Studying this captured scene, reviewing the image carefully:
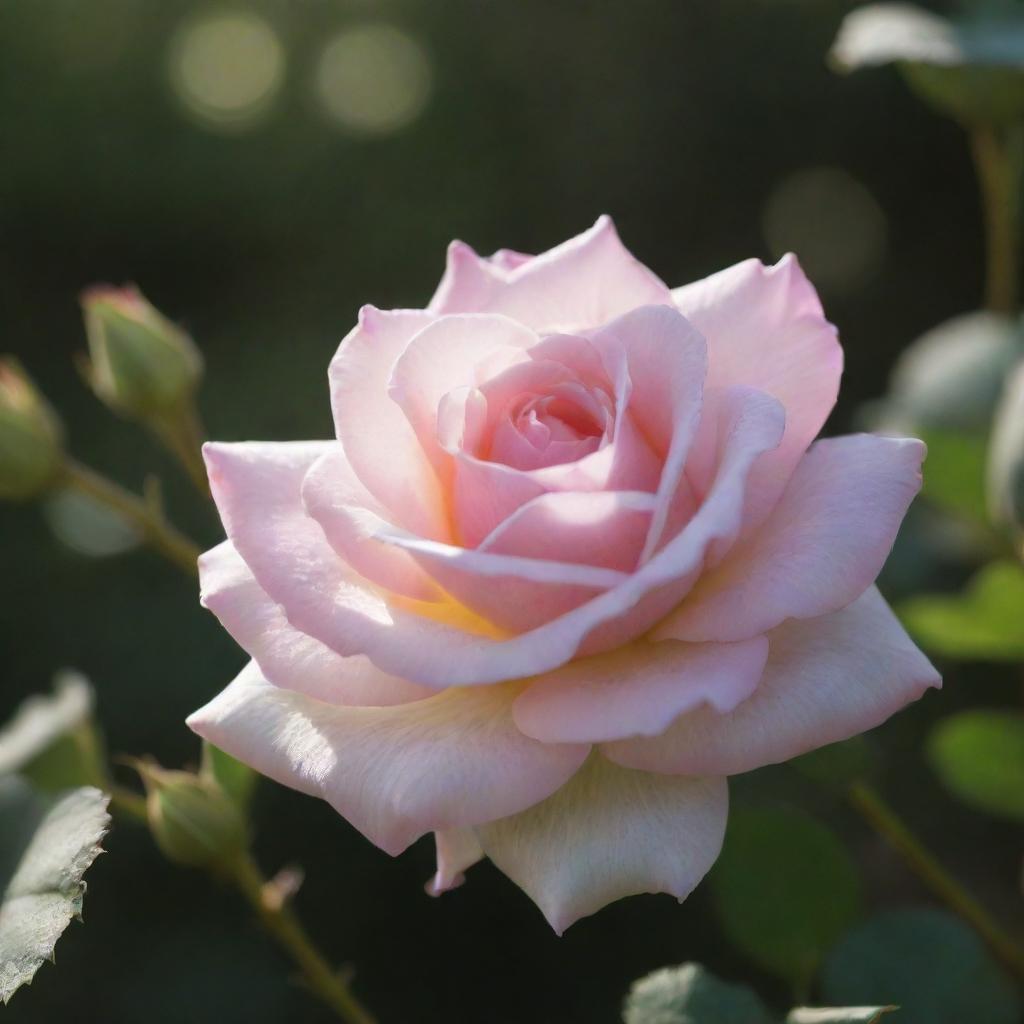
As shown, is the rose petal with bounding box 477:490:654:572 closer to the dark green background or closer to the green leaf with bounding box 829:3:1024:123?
the green leaf with bounding box 829:3:1024:123

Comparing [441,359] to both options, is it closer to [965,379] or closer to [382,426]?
[382,426]

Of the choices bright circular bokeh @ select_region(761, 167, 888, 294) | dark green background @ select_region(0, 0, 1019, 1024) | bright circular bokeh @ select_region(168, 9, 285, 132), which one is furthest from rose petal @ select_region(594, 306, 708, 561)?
bright circular bokeh @ select_region(168, 9, 285, 132)

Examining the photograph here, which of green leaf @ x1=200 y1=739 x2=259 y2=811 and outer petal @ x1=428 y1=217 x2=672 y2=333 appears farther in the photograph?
green leaf @ x1=200 y1=739 x2=259 y2=811

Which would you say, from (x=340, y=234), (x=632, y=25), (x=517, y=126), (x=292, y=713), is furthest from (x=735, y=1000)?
(x=632, y=25)

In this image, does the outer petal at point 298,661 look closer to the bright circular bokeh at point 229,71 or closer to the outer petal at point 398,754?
the outer petal at point 398,754

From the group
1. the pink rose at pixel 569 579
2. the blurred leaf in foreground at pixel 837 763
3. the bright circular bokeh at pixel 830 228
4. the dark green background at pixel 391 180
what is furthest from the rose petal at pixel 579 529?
the bright circular bokeh at pixel 830 228

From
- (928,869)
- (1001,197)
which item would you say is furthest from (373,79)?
(928,869)

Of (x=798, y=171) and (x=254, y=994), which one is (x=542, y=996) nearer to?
(x=254, y=994)
